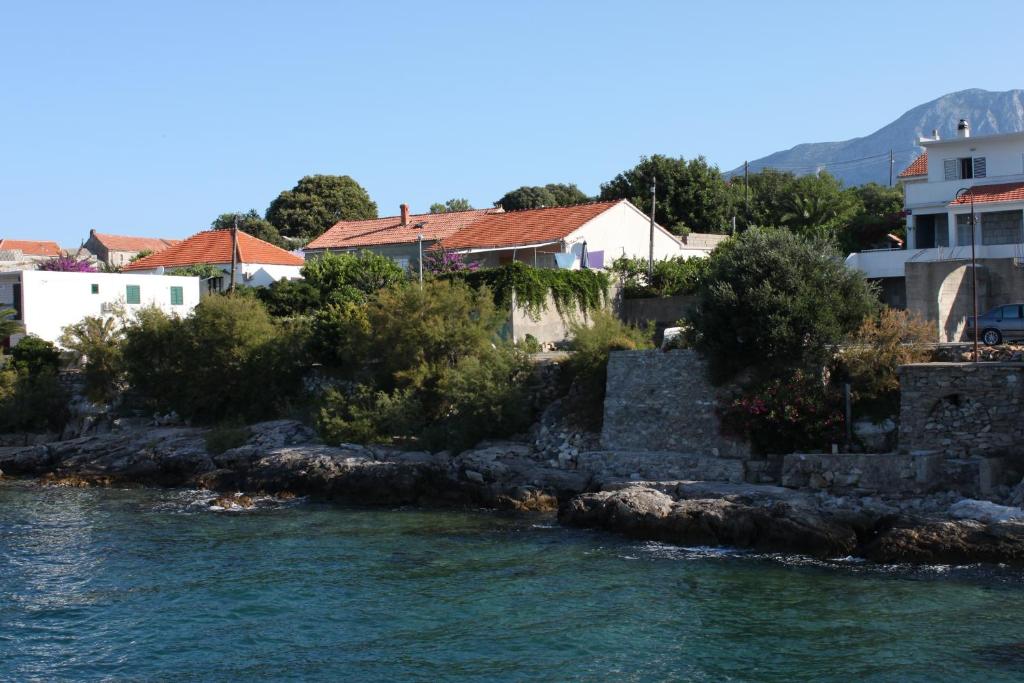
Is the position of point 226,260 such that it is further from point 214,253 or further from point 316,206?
point 316,206

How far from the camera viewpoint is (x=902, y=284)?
3609 cm

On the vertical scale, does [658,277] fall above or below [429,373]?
above

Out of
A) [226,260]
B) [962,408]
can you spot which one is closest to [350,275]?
[226,260]

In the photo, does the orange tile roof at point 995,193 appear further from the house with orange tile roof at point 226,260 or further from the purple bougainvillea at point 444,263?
the house with orange tile roof at point 226,260

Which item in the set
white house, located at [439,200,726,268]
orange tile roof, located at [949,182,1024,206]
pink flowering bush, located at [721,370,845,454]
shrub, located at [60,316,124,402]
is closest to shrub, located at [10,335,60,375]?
shrub, located at [60,316,124,402]

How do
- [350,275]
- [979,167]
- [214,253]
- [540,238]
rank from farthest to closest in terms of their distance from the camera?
[214,253], [540,238], [350,275], [979,167]

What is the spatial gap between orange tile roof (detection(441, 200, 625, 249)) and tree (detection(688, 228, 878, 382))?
15491 mm

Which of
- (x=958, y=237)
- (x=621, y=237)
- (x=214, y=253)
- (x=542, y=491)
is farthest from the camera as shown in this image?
(x=214, y=253)

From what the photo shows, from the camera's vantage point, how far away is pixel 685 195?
56125 millimetres

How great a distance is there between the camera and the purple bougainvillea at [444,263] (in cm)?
4266

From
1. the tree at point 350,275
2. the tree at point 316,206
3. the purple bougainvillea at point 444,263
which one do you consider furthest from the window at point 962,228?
the tree at point 316,206

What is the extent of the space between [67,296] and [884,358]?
35096 mm

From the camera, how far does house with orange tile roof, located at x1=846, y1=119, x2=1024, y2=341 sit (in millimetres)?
31422

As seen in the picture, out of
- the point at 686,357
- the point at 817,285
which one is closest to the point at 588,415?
the point at 686,357
